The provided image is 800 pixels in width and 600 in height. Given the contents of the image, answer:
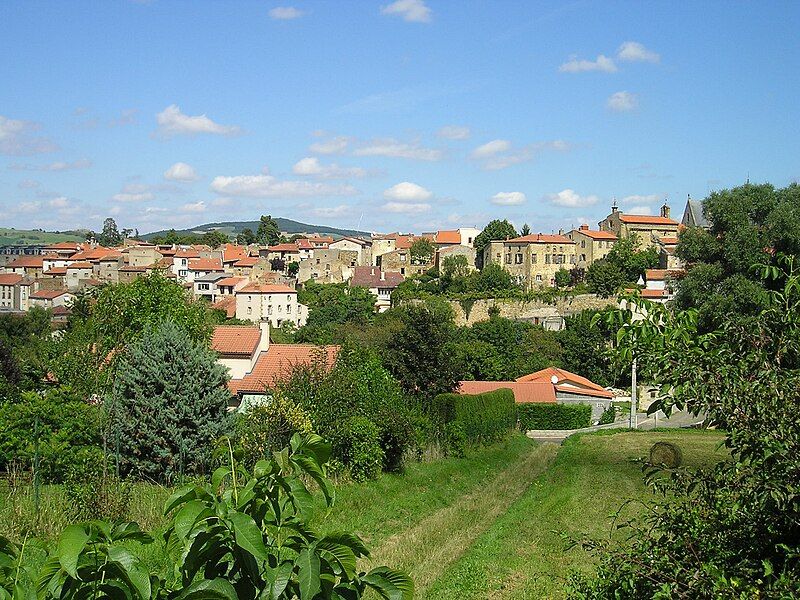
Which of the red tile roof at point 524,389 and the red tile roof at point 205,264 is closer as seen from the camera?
the red tile roof at point 524,389

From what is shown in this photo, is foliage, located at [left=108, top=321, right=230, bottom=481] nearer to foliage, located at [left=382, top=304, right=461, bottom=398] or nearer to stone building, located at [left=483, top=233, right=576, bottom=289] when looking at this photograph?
foliage, located at [left=382, top=304, right=461, bottom=398]

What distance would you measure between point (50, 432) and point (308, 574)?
14.7 m

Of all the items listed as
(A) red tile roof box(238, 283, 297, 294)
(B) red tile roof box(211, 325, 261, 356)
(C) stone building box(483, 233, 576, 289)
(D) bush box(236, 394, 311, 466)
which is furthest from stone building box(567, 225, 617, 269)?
(D) bush box(236, 394, 311, 466)

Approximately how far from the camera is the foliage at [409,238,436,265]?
116 meters

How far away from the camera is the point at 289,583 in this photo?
2.92 meters

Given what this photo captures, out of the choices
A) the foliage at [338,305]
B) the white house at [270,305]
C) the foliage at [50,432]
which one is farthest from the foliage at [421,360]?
the white house at [270,305]

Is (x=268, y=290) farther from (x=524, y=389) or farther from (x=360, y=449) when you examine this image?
(x=360, y=449)

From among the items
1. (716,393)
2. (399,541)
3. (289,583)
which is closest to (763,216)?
(399,541)

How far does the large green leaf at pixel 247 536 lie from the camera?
2.73 meters

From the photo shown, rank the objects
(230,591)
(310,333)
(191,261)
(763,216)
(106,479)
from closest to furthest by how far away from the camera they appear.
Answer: (230,591) → (106,479) → (763,216) → (310,333) → (191,261)

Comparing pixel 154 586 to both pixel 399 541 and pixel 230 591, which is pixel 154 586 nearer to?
pixel 230 591

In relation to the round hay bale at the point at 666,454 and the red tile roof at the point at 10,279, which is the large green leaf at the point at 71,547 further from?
the red tile roof at the point at 10,279

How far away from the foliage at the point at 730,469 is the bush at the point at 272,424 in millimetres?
12933

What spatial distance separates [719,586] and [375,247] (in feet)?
402
